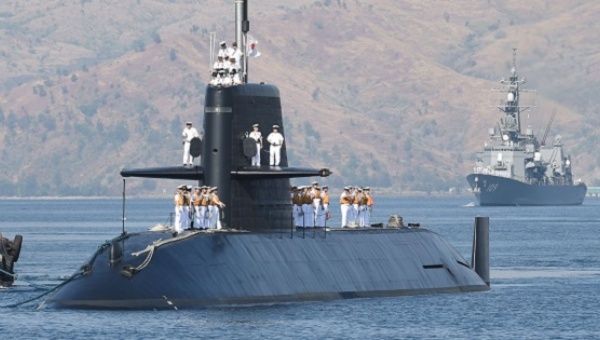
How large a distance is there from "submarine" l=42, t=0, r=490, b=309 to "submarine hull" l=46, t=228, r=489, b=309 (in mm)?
33

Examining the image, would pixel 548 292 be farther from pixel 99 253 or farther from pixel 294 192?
pixel 99 253

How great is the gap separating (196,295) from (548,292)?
1744 centimetres

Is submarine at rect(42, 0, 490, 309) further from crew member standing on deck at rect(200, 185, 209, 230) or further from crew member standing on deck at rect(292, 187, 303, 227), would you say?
crew member standing on deck at rect(292, 187, 303, 227)

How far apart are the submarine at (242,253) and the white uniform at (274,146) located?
0.74 feet

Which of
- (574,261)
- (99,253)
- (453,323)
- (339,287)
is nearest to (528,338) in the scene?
(453,323)

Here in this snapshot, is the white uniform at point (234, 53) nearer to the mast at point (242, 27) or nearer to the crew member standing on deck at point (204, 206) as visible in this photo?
the mast at point (242, 27)

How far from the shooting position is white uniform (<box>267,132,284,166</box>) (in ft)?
149

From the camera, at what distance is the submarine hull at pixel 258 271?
134 ft

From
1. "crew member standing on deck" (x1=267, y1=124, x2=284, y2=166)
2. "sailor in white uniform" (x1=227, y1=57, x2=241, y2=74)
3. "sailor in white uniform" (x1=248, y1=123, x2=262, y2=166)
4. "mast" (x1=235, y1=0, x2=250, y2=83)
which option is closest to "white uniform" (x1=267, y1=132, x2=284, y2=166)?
"crew member standing on deck" (x1=267, y1=124, x2=284, y2=166)

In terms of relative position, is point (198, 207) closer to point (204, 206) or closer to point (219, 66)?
point (204, 206)

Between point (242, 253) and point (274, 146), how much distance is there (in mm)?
3667

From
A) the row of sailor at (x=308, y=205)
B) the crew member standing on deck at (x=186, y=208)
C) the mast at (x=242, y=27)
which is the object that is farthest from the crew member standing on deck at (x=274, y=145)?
the row of sailor at (x=308, y=205)

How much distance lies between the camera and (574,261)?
244 feet

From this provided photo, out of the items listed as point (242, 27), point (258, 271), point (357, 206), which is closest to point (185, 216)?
point (258, 271)
